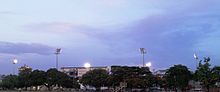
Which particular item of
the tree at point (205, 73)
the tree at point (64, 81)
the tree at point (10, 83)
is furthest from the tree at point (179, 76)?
the tree at point (10, 83)

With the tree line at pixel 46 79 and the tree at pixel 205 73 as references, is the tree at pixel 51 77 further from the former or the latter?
the tree at pixel 205 73

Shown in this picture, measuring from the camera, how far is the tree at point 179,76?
94625 millimetres

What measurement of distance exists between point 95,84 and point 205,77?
6280 centimetres

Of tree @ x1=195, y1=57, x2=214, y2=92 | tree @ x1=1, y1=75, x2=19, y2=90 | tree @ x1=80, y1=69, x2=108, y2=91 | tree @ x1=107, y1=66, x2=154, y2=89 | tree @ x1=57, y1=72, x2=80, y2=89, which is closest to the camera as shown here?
tree @ x1=195, y1=57, x2=214, y2=92

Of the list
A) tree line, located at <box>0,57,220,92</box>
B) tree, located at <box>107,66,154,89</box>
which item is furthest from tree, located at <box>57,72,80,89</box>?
tree, located at <box>107,66,154,89</box>

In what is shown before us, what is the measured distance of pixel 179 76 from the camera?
315 ft

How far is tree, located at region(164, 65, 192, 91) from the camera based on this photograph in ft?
310

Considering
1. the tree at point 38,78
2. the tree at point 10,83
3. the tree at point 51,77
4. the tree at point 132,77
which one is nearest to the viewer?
the tree at point 132,77

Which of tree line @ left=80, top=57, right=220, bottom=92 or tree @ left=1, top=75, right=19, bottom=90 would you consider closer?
tree line @ left=80, top=57, right=220, bottom=92

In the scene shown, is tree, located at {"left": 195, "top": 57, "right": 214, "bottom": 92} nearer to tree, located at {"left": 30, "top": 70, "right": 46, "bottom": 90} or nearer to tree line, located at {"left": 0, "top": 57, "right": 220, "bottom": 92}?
tree line, located at {"left": 0, "top": 57, "right": 220, "bottom": 92}

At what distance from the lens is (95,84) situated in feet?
390

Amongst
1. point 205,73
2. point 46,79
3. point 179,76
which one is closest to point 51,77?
point 46,79

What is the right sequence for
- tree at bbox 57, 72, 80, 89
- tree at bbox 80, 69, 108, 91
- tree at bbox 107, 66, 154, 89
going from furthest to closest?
tree at bbox 57, 72, 80, 89 → tree at bbox 80, 69, 108, 91 → tree at bbox 107, 66, 154, 89

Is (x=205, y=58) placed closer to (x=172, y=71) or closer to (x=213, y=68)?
(x=213, y=68)
